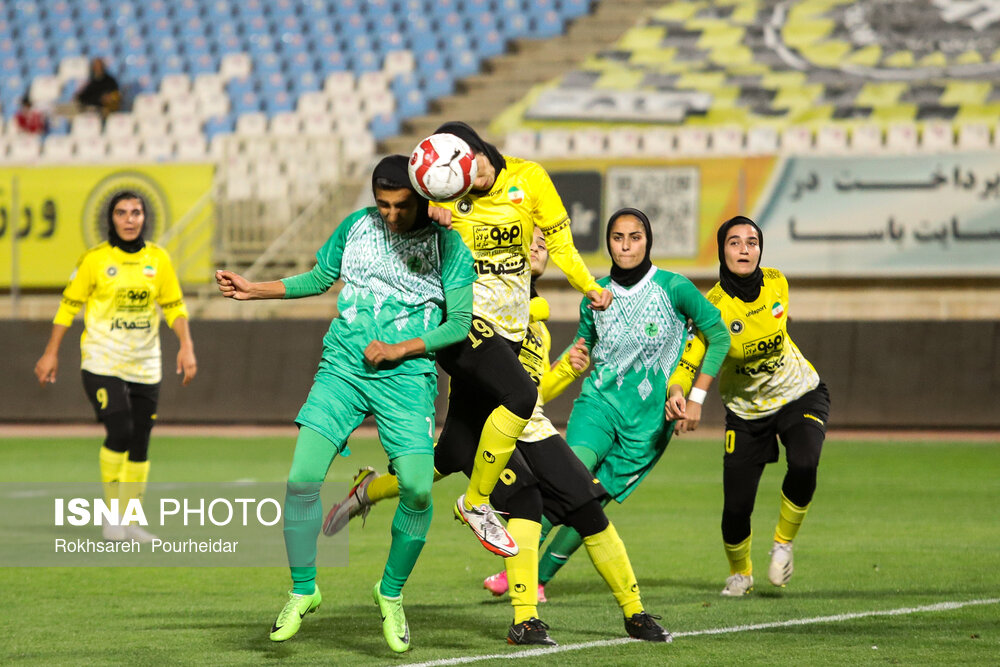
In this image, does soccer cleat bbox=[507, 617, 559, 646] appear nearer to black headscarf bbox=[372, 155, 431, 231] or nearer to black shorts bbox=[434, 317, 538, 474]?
black shorts bbox=[434, 317, 538, 474]

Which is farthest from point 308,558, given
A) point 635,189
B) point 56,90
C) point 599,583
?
point 56,90

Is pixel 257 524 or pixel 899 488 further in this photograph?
pixel 899 488

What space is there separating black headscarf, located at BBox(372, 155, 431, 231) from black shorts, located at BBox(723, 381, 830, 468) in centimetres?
270

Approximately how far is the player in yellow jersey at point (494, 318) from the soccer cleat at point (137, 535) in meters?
3.51

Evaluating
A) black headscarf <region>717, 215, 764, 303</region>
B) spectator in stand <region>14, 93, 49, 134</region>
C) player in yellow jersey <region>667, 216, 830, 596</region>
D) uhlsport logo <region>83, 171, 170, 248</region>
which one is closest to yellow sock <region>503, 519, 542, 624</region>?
player in yellow jersey <region>667, 216, 830, 596</region>

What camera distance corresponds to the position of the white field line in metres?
6.08

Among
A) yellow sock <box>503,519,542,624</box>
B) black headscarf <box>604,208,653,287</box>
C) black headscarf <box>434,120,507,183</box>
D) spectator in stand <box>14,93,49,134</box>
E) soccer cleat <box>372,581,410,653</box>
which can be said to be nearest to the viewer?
soccer cleat <box>372,581,410,653</box>

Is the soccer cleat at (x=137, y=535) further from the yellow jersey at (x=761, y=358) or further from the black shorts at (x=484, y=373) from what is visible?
the yellow jersey at (x=761, y=358)

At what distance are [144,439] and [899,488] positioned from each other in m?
7.18

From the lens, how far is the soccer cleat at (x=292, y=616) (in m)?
6.05

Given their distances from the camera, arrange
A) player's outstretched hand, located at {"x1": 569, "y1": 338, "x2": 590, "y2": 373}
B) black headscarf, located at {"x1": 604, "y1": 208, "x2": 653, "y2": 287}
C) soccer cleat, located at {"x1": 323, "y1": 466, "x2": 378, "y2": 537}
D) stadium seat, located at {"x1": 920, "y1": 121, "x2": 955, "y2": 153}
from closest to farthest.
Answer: black headscarf, located at {"x1": 604, "y1": 208, "x2": 653, "y2": 287} < player's outstretched hand, located at {"x1": 569, "y1": 338, "x2": 590, "y2": 373} < soccer cleat, located at {"x1": 323, "y1": 466, "x2": 378, "y2": 537} < stadium seat, located at {"x1": 920, "y1": 121, "x2": 955, "y2": 153}

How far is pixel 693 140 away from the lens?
22.5m

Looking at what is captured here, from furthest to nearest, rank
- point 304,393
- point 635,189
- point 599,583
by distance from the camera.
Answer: point 635,189, point 304,393, point 599,583

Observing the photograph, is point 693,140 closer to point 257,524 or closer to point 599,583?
point 257,524
